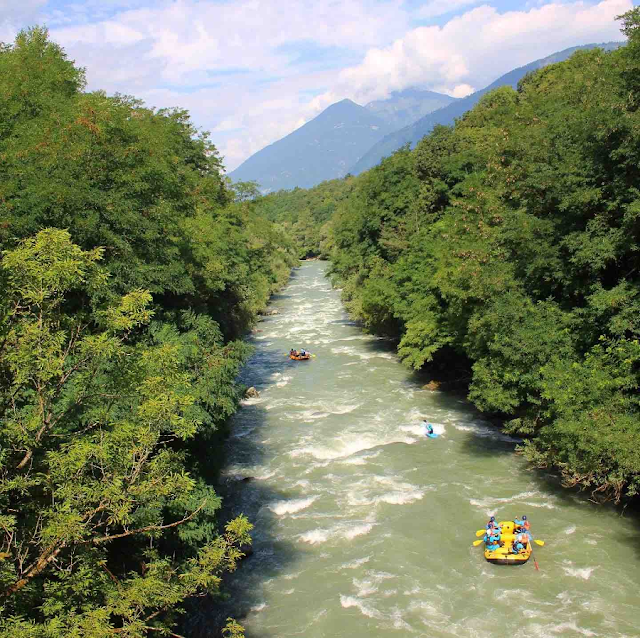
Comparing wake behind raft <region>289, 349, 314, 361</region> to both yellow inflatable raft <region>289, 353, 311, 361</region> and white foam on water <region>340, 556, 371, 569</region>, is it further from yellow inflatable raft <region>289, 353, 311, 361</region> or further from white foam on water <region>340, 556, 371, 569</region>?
white foam on water <region>340, 556, 371, 569</region>

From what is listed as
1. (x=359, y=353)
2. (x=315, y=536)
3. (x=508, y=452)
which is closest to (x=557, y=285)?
(x=508, y=452)

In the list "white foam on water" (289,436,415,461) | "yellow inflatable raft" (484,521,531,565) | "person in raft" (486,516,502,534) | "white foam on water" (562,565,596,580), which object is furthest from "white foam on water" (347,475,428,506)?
"white foam on water" (562,565,596,580)

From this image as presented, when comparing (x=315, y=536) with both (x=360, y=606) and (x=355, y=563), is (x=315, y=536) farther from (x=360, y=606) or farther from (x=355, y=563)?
(x=360, y=606)

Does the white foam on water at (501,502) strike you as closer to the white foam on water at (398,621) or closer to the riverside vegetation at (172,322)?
the riverside vegetation at (172,322)

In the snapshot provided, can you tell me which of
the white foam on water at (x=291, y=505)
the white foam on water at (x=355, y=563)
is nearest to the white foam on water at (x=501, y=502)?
the white foam on water at (x=355, y=563)

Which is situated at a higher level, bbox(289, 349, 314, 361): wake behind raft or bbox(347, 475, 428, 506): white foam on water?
bbox(289, 349, 314, 361): wake behind raft

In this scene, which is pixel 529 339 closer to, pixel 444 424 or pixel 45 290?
pixel 444 424
